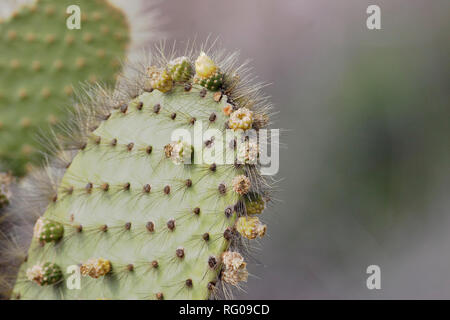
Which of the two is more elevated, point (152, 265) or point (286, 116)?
point (286, 116)

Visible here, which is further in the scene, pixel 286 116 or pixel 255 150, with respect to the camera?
pixel 286 116

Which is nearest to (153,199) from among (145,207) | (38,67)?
(145,207)

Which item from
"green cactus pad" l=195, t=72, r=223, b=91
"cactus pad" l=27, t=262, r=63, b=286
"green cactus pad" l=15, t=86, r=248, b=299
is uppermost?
"green cactus pad" l=195, t=72, r=223, b=91

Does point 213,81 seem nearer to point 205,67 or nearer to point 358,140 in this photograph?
point 205,67

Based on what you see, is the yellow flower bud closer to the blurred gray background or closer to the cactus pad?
the cactus pad

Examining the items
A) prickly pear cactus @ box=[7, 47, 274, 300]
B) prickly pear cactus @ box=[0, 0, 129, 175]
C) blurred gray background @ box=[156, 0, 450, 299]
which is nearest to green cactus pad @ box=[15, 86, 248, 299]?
prickly pear cactus @ box=[7, 47, 274, 300]

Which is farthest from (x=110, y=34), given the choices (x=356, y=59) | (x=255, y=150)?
(x=356, y=59)
